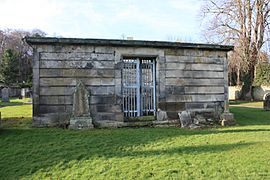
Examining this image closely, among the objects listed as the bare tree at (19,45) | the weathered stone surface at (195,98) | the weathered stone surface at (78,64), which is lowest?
the weathered stone surface at (195,98)

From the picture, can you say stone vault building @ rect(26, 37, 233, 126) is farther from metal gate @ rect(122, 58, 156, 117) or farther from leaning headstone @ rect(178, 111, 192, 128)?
leaning headstone @ rect(178, 111, 192, 128)

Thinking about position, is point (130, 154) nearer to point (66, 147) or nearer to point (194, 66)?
point (66, 147)

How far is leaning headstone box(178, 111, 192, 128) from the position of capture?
1021 centimetres

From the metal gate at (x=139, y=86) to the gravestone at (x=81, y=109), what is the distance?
5.85ft

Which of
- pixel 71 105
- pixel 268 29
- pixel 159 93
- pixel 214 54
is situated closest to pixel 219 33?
pixel 268 29

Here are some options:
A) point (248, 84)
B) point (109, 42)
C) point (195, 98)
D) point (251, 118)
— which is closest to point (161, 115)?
point (195, 98)

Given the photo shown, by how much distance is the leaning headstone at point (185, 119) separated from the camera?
10.2 metres

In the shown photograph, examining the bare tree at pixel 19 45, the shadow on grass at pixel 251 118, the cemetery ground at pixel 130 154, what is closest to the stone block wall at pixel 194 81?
the shadow on grass at pixel 251 118

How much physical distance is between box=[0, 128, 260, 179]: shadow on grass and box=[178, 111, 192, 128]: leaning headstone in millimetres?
1713

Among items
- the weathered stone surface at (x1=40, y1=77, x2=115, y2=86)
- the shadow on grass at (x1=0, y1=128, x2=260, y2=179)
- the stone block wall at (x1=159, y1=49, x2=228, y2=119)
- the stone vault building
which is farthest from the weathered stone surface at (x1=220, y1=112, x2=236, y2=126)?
the weathered stone surface at (x1=40, y1=77, x2=115, y2=86)

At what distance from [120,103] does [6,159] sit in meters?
4.73

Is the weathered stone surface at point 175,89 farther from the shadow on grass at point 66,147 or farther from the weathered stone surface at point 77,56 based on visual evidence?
the weathered stone surface at point 77,56

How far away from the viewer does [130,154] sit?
6238 mm

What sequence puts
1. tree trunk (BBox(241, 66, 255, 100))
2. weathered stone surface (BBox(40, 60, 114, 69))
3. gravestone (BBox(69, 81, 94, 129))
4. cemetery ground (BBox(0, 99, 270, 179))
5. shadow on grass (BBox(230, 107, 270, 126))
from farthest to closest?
tree trunk (BBox(241, 66, 255, 100)) < shadow on grass (BBox(230, 107, 270, 126)) < weathered stone surface (BBox(40, 60, 114, 69)) < gravestone (BBox(69, 81, 94, 129)) < cemetery ground (BBox(0, 99, 270, 179))
